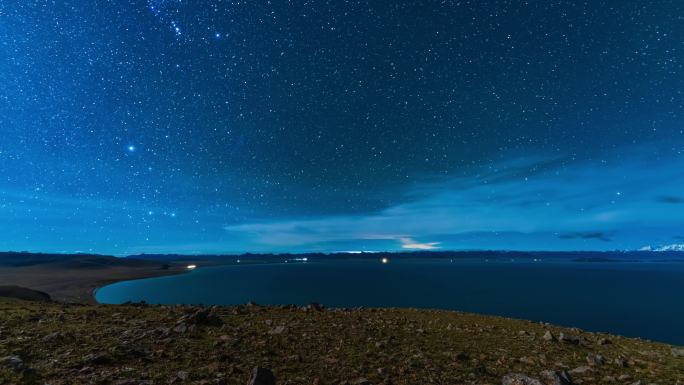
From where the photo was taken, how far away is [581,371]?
1168 centimetres

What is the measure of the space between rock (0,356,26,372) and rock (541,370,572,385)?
1537cm

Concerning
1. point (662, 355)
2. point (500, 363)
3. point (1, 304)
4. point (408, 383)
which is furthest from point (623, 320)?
point (1, 304)

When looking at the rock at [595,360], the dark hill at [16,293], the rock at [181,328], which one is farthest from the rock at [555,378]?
the dark hill at [16,293]

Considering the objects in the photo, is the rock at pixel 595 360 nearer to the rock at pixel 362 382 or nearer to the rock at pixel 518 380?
the rock at pixel 518 380

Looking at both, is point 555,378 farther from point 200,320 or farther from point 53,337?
point 53,337

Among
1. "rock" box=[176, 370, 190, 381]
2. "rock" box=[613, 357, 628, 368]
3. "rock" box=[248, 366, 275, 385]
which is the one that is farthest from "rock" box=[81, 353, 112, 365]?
"rock" box=[613, 357, 628, 368]

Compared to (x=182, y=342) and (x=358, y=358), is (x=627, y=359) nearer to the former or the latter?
(x=358, y=358)

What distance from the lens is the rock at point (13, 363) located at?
940 cm

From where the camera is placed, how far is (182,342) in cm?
1257

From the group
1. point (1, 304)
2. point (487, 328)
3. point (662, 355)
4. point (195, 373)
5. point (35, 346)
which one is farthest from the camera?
point (1, 304)

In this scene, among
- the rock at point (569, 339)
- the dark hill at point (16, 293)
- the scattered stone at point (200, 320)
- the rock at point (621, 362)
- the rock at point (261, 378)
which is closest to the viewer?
the rock at point (261, 378)

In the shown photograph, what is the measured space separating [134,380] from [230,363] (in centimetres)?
265

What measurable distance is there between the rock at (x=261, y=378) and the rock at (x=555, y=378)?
8208 mm

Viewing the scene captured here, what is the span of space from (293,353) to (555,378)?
858 cm
